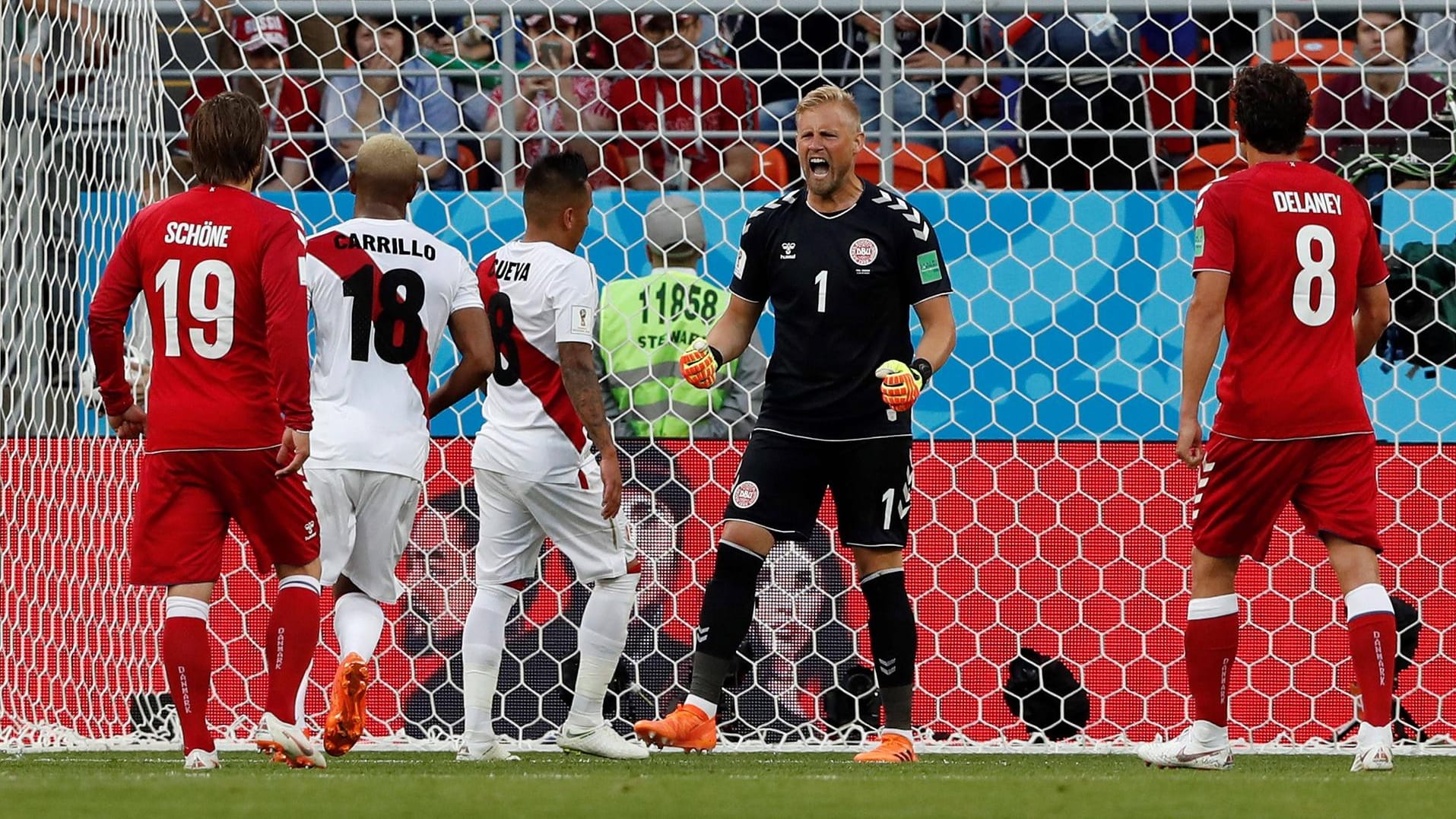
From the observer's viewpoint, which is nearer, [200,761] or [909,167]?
[200,761]

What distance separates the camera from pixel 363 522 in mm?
5184

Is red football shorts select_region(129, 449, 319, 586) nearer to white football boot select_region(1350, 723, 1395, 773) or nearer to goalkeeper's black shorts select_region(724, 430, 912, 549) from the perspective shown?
goalkeeper's black shorts select_region(724, 430, 912, 549)

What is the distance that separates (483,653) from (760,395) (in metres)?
1.51

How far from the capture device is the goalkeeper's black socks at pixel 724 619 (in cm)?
516

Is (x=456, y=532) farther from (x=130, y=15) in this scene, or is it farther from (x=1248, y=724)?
(x=1248, y=724)

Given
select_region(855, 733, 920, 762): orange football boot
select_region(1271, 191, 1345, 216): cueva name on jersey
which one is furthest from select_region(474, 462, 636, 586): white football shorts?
select_region(1271, 191, 1345, 216): cueva name on jersey

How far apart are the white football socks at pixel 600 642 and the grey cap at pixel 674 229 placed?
137cm

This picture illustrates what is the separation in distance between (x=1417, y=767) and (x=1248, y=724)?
1.11 meters

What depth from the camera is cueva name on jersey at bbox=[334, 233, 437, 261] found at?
204 inches

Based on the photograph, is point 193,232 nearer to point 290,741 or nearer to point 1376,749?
Answer: point 290,741

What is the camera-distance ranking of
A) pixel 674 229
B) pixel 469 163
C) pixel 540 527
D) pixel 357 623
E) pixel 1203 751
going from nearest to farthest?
pixel 1203 751 → pixel 357 623 → pixel 540 527 → pixel 674 229 → pixel 469 163

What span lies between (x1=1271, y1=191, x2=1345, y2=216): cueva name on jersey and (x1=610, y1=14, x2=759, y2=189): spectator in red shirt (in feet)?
9.18

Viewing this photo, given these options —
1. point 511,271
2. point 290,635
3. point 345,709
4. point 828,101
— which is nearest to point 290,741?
point 345,709

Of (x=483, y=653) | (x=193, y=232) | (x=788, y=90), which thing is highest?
(x=788, y=90)
